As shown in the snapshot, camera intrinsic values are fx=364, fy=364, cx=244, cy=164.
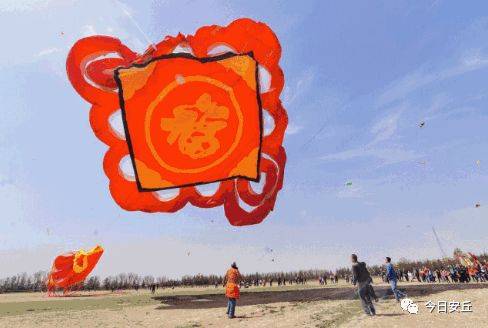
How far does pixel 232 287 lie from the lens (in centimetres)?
1182

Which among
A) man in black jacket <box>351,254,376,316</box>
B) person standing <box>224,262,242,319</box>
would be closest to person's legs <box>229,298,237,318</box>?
person standing <box>224,262,242,319</box>

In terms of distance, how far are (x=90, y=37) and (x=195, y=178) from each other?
25.6ft

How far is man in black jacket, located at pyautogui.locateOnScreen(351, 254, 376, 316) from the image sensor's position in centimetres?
1023

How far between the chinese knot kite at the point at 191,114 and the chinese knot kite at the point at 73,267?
29.1 meters

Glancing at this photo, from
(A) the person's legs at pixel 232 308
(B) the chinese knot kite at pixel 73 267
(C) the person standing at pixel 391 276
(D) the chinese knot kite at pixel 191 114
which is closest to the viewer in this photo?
(A) the person's legs at pixel 232 308

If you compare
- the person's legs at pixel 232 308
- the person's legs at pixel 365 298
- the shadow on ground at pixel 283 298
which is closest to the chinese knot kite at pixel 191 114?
the shadow on ground at pixel 283 298

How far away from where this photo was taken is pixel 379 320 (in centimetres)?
916

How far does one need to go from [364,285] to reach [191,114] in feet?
34.4

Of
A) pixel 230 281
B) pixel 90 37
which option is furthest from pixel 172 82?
pixel 230 281

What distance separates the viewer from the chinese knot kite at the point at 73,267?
41219 mm

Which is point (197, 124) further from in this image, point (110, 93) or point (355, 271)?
point (355, 271)

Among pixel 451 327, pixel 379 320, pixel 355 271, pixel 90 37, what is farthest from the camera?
pixel 90 37

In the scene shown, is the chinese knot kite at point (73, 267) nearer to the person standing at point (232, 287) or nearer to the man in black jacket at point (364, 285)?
the person standing at point (232, 287)

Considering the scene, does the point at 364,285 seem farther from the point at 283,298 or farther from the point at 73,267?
the point at 73,267
